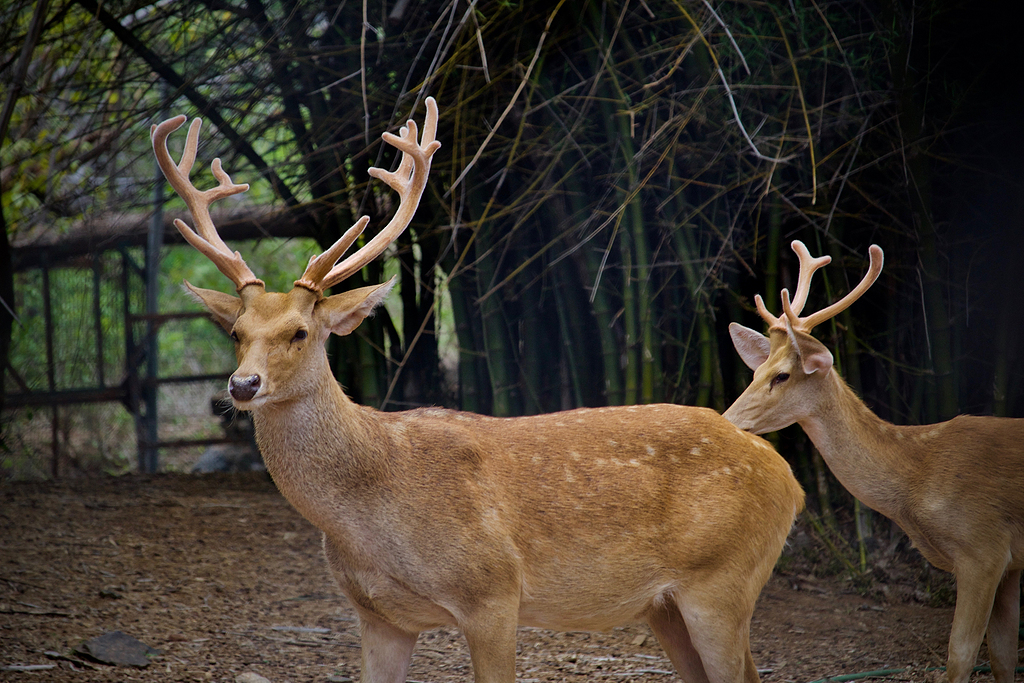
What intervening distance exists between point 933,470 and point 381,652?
7.19 ft

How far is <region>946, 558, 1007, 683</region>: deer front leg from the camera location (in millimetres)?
3104

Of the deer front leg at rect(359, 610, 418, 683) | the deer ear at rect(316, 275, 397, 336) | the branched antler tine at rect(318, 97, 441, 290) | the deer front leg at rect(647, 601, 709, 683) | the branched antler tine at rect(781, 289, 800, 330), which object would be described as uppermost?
the branched antler tine at rect(318, 97, 441, 290)

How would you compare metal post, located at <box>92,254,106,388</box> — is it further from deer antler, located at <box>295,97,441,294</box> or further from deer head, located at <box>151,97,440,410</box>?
deer antler, located at <box>295,97,441,294</box>

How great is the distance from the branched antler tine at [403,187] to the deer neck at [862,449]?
1829mm

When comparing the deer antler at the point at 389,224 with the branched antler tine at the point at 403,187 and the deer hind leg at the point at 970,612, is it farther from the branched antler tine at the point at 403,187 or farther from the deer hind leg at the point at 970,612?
the deer hind leg at the point at 970,612

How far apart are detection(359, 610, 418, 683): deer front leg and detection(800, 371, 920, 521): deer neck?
1862 millimetres

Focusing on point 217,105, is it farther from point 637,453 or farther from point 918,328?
point 918,328

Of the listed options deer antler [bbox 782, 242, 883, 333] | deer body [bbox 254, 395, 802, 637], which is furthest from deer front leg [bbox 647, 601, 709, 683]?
deer antler [bbox 782, 242, 883, 333]

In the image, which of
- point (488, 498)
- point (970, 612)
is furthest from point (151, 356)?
point (970, 612)

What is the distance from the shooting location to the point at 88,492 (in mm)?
6129

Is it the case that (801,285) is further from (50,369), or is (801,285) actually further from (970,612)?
(50,369)

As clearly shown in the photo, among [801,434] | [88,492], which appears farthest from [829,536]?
[88,492]

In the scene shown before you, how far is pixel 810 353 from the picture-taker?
353 centimetres

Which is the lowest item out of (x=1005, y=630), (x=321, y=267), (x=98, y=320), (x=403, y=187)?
(x=1005, y=630)
